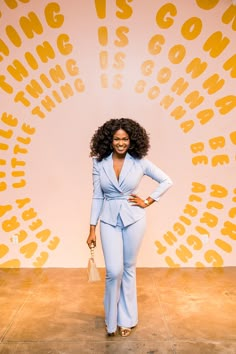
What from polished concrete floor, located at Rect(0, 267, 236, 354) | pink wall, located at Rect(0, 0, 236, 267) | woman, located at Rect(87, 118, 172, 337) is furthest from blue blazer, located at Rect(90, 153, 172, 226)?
pink wall, located at Rect(0, 0, 236, 267)

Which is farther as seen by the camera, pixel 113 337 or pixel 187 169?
pixel 187 169

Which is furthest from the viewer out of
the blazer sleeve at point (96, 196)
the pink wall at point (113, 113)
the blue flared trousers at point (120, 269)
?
the pink wall at point (113, 113)

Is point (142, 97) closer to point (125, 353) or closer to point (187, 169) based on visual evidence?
point (187, 169)

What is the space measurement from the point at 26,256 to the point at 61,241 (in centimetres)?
42

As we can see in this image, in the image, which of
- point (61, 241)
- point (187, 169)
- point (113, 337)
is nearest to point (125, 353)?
point (113, 337)

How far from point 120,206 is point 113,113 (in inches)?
63.5

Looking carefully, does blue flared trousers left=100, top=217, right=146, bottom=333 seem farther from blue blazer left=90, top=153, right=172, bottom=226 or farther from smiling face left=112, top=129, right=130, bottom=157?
smiling face left=112, top=129, right=130, bottom=157

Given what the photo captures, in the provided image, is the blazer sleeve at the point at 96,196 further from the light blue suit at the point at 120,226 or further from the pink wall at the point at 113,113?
the pink wall at the point at 113,113

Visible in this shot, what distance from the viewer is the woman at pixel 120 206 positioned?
8.57 ft

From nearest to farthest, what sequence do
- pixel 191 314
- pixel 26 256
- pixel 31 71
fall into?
1. pixel 191 314
2. pixel 31 71
3. pixel 26 256

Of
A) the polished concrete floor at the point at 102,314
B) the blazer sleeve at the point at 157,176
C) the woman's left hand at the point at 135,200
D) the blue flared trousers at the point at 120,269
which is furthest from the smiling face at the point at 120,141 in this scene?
the polished concrete floor at the point at 102,314

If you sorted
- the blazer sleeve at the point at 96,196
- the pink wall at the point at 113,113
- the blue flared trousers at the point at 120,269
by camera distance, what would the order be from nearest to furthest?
the blue flared trousers at the point at 120,269 → the blazer sleeve at the point at 96,196 → the pink wall at the point at 113,113

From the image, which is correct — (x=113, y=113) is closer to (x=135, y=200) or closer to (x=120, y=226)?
(x=135, y=200)

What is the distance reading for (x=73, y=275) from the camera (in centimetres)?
400
